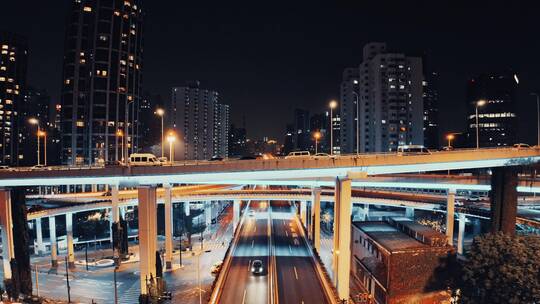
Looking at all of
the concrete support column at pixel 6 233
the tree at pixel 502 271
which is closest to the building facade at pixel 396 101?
the tree at pixel 502 271

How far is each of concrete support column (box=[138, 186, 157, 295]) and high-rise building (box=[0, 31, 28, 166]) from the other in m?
94.6

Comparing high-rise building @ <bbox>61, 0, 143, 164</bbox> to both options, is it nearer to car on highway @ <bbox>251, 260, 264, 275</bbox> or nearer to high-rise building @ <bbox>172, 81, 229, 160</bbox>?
car on highway @ <bbox>251, 260, 264, 275</bbox>

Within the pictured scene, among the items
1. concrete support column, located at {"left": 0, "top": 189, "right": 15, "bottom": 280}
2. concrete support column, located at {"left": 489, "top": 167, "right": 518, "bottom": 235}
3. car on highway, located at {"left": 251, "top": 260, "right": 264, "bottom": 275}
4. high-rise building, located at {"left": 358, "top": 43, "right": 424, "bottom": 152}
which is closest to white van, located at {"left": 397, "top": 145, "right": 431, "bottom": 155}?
concrete support column, located at {"left": 489, "top": 167, "right": 518, "bottom": 235}

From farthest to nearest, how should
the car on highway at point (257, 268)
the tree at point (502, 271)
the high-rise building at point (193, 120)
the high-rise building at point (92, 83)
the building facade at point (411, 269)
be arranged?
the high-rise building at point (193, 120)
the high-rise building at point (92, 83)
the car on highway at point (257, 268)
the building facade at point (411, 269)
the tree at point (502, 271)

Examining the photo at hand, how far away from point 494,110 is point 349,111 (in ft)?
194

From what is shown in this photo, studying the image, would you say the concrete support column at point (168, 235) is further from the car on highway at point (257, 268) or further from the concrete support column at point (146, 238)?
the concrete support column at point (146, 238)

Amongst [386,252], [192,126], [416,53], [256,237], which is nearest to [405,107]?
[416,53]

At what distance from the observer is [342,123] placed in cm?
12756

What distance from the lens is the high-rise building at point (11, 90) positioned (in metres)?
105

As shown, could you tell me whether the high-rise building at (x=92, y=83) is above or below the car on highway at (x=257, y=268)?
above

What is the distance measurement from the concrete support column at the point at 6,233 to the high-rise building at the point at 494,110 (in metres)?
130

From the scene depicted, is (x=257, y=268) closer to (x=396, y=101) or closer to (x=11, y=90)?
(x=396, y=101)

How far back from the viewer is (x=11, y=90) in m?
109

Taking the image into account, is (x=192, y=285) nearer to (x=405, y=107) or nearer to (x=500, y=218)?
(x=500, y=218)
